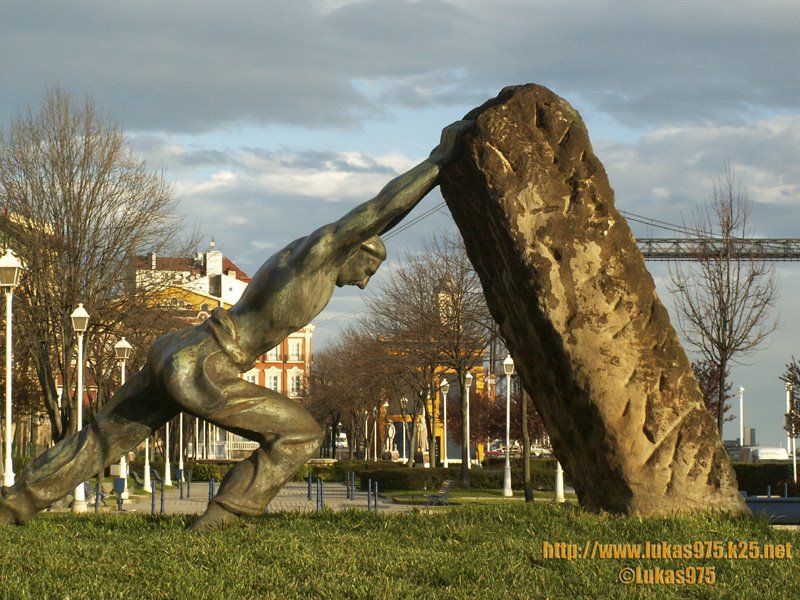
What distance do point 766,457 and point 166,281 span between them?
3882 cm

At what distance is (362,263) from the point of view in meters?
9.20

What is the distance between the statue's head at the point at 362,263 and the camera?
9.15 metres

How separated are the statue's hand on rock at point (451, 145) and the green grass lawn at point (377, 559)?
2835 mm

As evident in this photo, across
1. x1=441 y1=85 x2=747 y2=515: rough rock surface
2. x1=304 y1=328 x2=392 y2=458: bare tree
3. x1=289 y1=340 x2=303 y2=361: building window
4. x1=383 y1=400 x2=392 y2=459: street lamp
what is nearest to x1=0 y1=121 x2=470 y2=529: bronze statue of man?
x1=441 y1=85 x2=747 y2=515: rough rock surface

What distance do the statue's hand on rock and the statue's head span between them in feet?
2.99

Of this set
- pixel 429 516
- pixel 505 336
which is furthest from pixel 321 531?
pixel 505 336

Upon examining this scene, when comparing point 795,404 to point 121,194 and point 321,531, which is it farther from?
point 321,531

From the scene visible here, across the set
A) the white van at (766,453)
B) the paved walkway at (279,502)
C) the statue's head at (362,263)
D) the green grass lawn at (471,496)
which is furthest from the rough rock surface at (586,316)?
the white van at (766,453)

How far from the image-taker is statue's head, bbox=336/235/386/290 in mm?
9148

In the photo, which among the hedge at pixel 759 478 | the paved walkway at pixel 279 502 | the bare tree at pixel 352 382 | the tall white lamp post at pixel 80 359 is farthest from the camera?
the bare tree at pixel 352 382

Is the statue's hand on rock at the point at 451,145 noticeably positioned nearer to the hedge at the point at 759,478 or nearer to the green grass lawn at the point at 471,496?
the green grass lawn at the point at 471,496

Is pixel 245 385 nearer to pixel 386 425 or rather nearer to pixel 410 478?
pixel 410 478

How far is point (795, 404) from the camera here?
37.7 meters

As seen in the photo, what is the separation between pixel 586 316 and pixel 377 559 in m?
2.93
